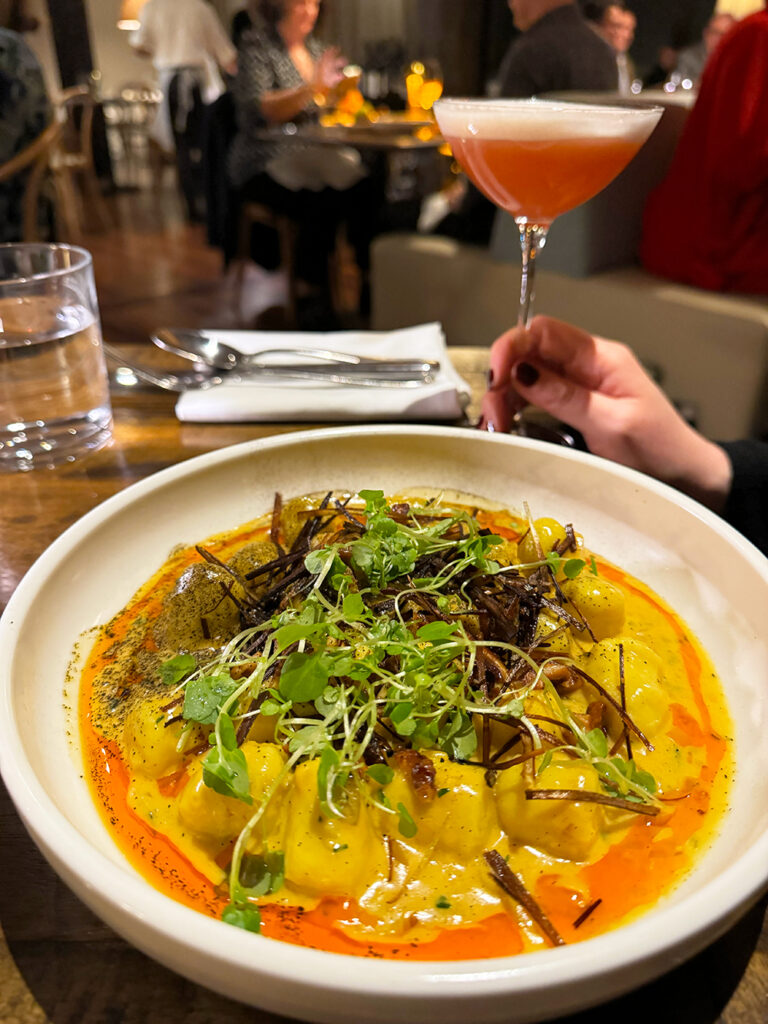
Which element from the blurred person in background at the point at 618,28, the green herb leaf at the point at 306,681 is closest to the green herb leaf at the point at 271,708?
the green herb leaf at the point at 306,681

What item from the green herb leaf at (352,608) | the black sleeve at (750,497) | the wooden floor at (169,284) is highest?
the green herb leaf at (352,608)

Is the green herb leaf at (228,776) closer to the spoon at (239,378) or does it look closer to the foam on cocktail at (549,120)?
the spoon at (239,378)

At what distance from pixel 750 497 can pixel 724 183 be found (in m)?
2.10

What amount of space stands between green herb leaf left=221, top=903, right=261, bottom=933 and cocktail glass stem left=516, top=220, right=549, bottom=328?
95cm

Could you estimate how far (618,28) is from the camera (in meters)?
4.78

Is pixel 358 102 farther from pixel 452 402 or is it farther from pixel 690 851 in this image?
pixel 690 851

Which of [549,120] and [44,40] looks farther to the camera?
[44,40]

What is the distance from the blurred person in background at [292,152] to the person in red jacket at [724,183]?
78.9 inches

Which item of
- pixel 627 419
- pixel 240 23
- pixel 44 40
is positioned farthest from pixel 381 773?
pixel 44 40

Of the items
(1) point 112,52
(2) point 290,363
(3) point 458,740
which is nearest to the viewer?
(3) point 458,740

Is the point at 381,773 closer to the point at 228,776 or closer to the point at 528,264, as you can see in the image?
the point at 228,776

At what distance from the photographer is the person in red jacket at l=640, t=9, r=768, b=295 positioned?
2572 millimetres

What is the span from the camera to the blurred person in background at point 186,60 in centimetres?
558

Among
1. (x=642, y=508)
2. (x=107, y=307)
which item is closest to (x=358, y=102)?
(x=107, y=307)
